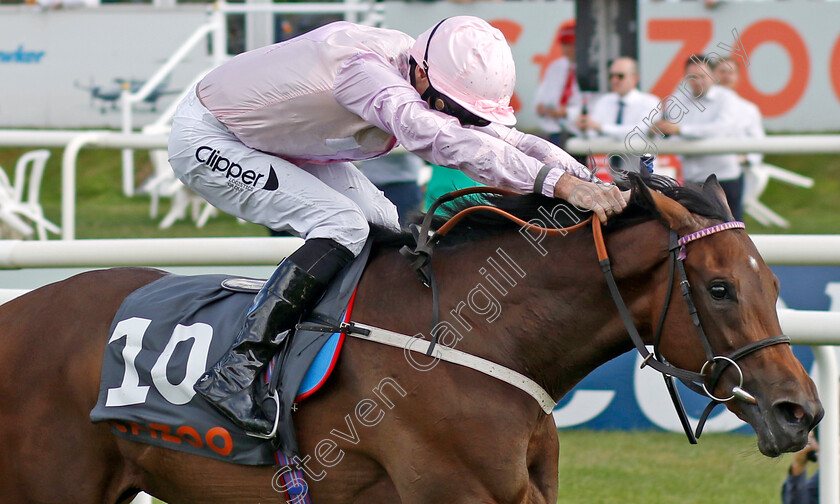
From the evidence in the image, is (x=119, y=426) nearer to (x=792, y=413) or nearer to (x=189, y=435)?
(x=189, y=435)

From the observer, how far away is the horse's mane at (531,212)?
254 cm

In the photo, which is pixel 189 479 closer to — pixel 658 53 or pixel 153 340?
pixel 153 340

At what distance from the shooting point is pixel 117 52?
14.5 metres

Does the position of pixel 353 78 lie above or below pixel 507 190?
above

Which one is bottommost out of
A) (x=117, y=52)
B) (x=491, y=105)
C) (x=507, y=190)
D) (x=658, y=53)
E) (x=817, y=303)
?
(x=117, y=52)

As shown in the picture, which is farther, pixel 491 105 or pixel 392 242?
pixel 392 242

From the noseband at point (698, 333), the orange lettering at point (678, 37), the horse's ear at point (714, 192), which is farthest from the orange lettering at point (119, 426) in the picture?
the orange lettering at point (678, 37)

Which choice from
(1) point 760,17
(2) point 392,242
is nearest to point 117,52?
(1) point 760,17

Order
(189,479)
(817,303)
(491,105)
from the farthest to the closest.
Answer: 1. (817,303)
2. (189,479)
3. (491,105)

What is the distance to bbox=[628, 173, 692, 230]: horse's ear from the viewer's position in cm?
250

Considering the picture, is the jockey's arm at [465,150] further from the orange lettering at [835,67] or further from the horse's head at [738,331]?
the orange lettering at [835,67]

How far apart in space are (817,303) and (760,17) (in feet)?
32.8

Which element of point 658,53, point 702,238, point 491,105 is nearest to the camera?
point 702,238

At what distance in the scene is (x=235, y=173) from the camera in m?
2.95
